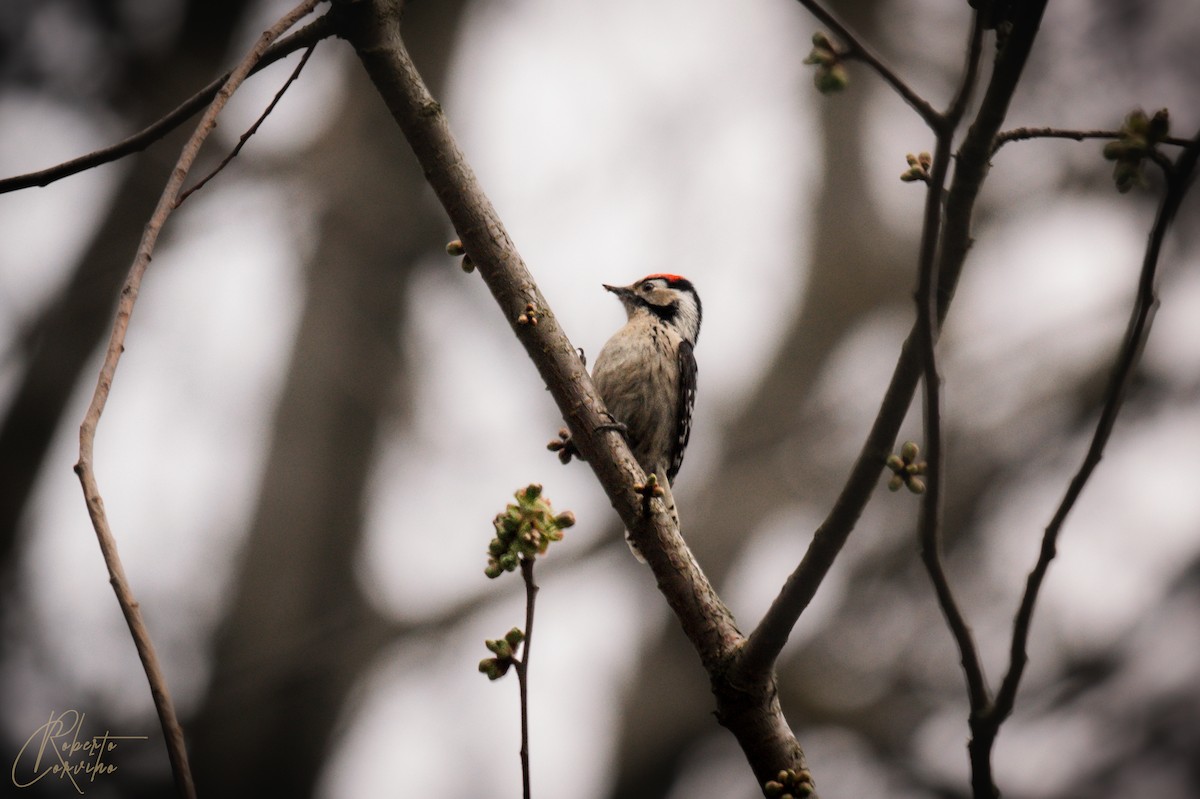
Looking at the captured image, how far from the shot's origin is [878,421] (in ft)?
6.39

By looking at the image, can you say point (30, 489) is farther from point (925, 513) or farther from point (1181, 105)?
point (1181, 105)

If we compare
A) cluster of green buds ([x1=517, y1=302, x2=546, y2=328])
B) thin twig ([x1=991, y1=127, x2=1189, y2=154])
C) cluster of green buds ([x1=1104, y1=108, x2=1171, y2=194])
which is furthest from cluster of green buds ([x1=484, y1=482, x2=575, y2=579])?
cluster of green buds ([x1=1104, y1=108, x2=1171, y2=194])

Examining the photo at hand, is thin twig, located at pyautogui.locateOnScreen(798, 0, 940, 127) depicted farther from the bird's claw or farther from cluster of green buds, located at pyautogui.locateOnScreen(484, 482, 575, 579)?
the bird's claw

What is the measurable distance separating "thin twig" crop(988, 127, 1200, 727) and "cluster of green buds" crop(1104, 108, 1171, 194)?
0.13 m

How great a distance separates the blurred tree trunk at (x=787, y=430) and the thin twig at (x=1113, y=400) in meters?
5.86

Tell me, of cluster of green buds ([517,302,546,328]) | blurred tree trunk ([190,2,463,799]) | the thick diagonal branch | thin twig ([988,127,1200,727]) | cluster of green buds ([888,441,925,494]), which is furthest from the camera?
blurred tree trunk ([190,2,463,799])

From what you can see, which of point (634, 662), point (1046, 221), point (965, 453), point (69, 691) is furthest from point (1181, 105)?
point (69, 691)

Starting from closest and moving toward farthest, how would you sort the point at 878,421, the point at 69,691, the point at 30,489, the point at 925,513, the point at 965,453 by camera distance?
the point at 925,513, the point at 878,421, the point at 69,691, the point at 30,489, the point at 965,453

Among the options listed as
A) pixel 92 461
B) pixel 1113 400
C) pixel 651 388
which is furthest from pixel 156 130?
pixel 651 388

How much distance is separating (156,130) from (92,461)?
100 centimetres

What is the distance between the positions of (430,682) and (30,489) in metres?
3.37

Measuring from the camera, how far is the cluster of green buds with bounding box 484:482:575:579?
179 cm

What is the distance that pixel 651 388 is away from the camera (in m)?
4.72

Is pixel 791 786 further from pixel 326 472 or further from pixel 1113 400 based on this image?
pixel 326 472
